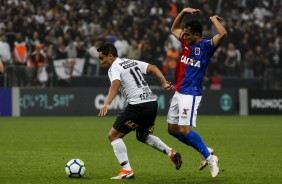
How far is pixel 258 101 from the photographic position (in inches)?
1211

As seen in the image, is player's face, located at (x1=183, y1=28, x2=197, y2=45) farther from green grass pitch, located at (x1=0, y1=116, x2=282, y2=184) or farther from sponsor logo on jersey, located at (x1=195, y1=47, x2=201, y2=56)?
green grass pitch, located at (x1=0, y1=116, x2=282, y2=184)

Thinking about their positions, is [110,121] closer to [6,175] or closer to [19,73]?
[19,73]

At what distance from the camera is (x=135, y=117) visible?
36.6ft

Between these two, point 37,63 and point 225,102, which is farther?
point 225,102

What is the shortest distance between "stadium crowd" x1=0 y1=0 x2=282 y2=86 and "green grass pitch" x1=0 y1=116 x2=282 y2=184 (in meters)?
2.80

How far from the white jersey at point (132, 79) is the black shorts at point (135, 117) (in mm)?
91

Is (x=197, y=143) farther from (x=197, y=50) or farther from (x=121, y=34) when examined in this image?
(x=121, y=34)

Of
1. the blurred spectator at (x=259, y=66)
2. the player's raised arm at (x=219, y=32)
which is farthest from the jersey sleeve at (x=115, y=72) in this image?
the blurred spectator at (x=259, y=66)

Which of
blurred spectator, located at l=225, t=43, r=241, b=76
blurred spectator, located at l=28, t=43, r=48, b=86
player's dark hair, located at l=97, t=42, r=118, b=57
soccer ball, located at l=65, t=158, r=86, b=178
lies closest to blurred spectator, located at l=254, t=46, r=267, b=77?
blurred spectator, located at l=225, t=43, r=241, b=76

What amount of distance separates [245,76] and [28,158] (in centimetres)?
1823

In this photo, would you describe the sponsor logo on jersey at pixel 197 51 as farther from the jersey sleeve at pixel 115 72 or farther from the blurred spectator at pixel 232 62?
the blurred spectator at pixel 232 62

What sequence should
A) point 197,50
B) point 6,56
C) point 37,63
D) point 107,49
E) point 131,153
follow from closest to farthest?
1. point 107,49
2. point 197,50
3. point 131,153
4. point 6,56
5. point 37,63

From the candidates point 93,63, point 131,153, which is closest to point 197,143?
point 131,153

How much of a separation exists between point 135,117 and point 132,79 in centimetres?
55
